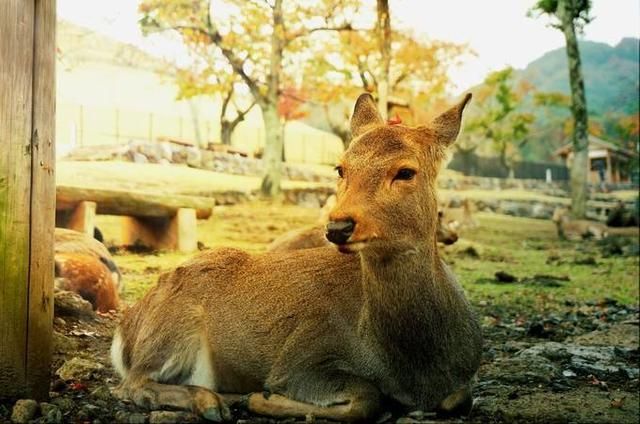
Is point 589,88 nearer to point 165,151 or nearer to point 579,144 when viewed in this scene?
point 579,144

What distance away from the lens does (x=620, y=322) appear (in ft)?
21.7

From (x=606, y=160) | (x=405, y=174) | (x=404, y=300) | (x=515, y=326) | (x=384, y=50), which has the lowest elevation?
(x=515, y=326)

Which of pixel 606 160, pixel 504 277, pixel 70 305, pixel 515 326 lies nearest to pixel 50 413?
pixel 70 305

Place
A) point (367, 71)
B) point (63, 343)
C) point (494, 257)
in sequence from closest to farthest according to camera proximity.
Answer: point (63, 343) < point (367, 71) < point (494, 257)

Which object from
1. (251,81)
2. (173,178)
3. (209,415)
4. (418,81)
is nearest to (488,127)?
(418,81)

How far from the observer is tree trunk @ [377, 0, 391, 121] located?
6.11 m

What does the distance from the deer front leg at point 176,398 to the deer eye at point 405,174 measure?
122 cm

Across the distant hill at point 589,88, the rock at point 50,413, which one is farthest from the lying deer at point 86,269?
the distant hill at point 589,88

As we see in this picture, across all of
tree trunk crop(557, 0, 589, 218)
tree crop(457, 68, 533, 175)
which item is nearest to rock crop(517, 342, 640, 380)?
tree crop(457, 68, 533, 175)

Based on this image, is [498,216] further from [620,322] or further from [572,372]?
[572,372]

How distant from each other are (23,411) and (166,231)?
1.98m

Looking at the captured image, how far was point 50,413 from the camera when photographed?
3086mm

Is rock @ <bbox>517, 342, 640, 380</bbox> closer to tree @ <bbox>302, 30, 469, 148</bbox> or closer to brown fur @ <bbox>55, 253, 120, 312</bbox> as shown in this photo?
tree @ <bbox>302, 30, 469, 148</bbox>

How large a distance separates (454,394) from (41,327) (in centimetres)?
179
